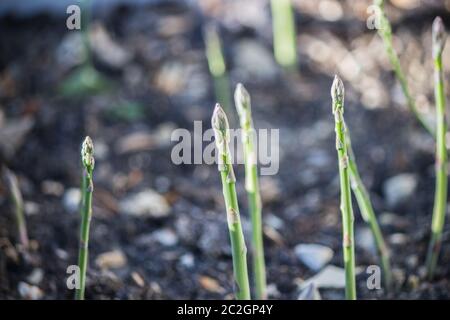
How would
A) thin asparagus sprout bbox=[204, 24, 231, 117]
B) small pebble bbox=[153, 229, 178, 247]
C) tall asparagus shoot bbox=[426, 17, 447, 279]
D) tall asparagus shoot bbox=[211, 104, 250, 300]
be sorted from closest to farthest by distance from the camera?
tall asparagus shoot bbox=[211, 104, 250, 300] → tall asparagus shoot bbox=[426, 17, 447, 279] → small pebble bbox=[153, 229, 178, 247] → thin asparagus sprout bbox=[204, 24, 231, 117]

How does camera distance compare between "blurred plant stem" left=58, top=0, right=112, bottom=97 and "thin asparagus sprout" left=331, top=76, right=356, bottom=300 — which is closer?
"thin asparagus sprout" left=331, top=76, right=356, bottom=300

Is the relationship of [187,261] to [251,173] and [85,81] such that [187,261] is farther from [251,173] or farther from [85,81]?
[85,81]

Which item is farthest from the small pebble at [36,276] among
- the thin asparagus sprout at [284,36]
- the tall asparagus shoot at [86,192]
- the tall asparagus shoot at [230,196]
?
the thin asparagus sprout at [284,36]

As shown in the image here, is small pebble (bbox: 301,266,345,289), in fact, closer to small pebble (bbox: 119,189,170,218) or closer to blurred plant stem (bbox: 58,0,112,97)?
small pebble (bbox: 119,189,170,218)

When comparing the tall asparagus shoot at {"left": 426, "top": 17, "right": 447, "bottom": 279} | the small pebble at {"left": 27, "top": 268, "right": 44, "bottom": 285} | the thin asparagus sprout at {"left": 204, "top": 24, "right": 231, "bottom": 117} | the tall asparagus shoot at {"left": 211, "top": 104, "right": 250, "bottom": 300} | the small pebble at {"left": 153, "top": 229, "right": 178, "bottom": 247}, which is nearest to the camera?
the tall asparagus shoot at {"left": 211, "top": 104, "right": 250, "bottom": 300}

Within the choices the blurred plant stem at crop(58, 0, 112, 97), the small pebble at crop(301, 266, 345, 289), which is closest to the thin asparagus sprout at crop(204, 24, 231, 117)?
the blurred plant stem at crop(58, 0, 112, 97)
